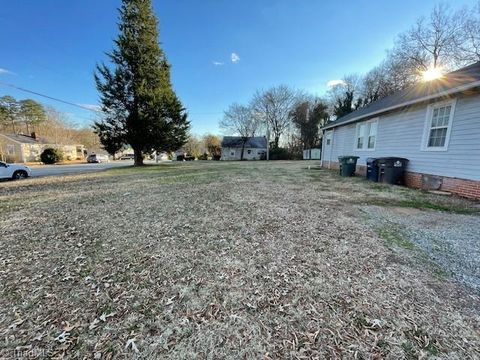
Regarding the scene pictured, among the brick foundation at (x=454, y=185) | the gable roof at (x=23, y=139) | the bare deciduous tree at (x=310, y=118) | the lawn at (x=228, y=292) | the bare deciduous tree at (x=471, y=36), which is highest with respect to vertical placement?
the bare deciduous tree at (x=471, y=36)

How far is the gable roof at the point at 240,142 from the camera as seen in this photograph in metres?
43.6

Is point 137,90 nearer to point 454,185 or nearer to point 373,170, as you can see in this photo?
point 373,170

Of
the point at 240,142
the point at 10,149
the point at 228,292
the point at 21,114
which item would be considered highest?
the point at 21,114

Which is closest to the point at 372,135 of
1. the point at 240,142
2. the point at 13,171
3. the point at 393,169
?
the point at 393,169

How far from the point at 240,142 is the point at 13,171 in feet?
114

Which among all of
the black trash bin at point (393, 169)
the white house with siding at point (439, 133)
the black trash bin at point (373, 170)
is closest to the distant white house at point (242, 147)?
the white house with siding at point (439, 133)

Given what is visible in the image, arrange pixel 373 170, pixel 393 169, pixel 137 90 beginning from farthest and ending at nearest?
1. pixel 137 90
2. pixel 373 170
3. pixel 393 169

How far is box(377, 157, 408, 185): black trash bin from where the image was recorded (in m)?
7.88

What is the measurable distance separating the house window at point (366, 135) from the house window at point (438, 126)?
2.94 m

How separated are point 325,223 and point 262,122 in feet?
130

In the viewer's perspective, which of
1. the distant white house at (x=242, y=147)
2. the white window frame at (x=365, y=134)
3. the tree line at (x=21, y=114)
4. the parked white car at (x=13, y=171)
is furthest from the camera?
the distant white house at (x=242, y=147)

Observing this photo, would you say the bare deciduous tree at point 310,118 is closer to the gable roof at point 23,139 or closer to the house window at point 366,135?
the house window at point 366,135

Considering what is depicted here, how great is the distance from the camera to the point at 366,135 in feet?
35.0

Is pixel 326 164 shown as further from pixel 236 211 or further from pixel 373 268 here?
pixel 373 268
